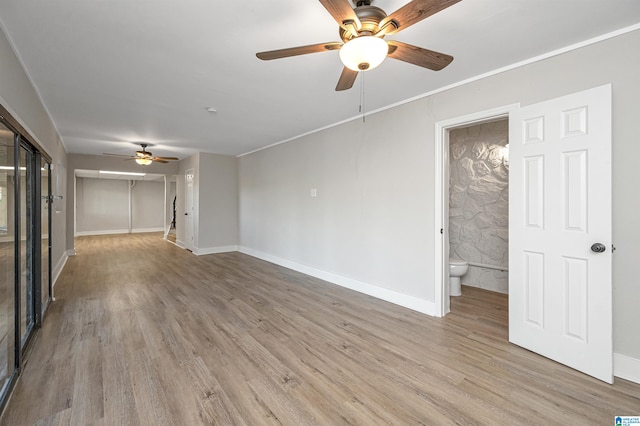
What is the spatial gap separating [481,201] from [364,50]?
3.57m

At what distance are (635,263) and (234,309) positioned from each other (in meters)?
3.60

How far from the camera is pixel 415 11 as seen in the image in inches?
56.5

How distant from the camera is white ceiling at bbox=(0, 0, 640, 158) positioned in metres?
1.83

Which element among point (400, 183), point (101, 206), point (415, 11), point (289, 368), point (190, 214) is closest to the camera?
point (415, 11)

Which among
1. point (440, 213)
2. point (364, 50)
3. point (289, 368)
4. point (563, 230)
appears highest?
point (364, 50)

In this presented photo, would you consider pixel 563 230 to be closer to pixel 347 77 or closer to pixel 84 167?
pixel 347 77

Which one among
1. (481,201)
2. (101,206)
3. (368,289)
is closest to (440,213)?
(368,289)

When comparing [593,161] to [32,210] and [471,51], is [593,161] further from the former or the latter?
[32,210]

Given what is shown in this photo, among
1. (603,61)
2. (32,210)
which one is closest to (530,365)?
(603,61)

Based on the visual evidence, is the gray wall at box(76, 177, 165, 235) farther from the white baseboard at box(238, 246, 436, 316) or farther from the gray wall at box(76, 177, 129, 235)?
the white baseboard at box(238, 246, 436, 316)

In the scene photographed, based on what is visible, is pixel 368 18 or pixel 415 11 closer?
pixel 415 11

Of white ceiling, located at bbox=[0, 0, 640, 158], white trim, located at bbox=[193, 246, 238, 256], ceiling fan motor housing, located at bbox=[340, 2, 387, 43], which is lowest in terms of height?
white trim, located at bbox=[193, 246, 238, 256]

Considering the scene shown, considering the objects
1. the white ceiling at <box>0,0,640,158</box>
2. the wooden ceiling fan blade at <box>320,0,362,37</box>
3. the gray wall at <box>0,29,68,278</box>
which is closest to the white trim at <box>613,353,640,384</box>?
the white ceiling at <box>0,0,640,158</box>

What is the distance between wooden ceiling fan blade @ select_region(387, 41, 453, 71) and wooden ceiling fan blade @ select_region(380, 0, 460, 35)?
135 millimetres
